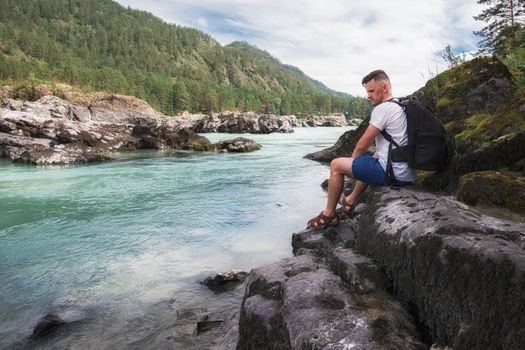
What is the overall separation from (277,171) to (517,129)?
13860 millimetres

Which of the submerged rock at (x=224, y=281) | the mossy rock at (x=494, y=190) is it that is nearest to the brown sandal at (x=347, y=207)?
the mossy rock at (x=494, y=190)

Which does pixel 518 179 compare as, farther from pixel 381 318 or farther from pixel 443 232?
pixel 381 318

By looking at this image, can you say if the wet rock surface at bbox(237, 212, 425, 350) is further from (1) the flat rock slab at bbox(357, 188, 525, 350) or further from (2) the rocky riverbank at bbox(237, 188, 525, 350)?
(1) the flat rock slab at bbox(357, 188, 525, 350)

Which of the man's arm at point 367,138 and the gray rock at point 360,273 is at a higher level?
the man's arm at point 367,138

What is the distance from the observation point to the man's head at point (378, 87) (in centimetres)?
582

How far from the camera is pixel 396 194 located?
17.3 ft

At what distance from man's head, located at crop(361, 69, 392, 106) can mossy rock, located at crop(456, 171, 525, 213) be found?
1.81 m

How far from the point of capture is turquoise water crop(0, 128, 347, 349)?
5.33m

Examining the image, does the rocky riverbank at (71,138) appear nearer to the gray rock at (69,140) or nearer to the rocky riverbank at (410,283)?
the gray rock at (69,140)

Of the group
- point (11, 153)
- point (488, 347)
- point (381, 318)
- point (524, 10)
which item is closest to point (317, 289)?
point (381, 318)

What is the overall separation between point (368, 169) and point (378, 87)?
1.32 meters

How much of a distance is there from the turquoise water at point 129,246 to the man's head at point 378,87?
3.62m

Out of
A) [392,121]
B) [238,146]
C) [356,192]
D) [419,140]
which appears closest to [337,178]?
[356,192]

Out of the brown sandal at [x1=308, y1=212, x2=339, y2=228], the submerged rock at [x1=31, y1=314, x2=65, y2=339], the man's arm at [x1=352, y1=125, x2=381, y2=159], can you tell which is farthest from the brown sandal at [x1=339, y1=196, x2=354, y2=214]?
the submerged rock at [x1=31, y1=314, x2=65, y2=339]
